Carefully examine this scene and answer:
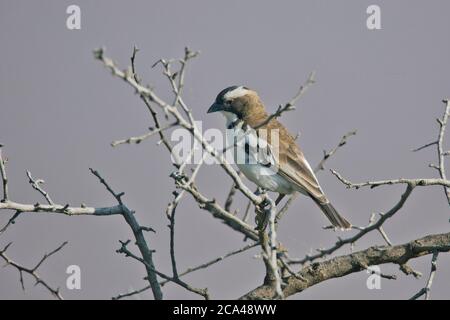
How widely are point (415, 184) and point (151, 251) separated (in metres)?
1.59

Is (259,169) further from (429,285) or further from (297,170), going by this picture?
(429,285)

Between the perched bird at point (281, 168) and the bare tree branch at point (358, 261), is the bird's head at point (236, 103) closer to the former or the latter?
the perched bird at point (281, 168)

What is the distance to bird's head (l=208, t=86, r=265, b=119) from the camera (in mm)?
7105

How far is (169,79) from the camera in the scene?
12.0 ft

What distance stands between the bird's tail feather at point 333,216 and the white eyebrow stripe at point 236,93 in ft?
4.67

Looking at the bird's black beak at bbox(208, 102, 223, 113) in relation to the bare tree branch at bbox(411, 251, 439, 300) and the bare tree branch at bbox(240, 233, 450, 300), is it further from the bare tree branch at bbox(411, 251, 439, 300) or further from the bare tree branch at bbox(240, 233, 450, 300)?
the bare tree branch at bbox(411, 251, 439, 300)

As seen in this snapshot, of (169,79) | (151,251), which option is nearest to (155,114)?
(169,79)

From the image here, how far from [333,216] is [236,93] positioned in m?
1.63

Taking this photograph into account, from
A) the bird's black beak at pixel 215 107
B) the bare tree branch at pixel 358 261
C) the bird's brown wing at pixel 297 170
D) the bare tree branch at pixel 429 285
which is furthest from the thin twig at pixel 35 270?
the bird's black beak at pixel 215 107

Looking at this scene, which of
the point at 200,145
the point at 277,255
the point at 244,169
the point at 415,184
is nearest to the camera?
the point at 200,145

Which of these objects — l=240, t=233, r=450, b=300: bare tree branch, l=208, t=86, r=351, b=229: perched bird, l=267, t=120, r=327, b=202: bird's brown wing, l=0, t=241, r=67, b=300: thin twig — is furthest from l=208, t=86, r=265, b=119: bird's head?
l=0, t=241, r=67, b=300: thin twig

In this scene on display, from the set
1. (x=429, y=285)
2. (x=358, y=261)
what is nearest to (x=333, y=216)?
(x=358, y=261)

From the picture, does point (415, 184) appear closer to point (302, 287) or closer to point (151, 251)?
point (302, 287)

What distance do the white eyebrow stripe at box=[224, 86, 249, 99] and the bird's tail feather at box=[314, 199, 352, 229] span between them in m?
1.42
